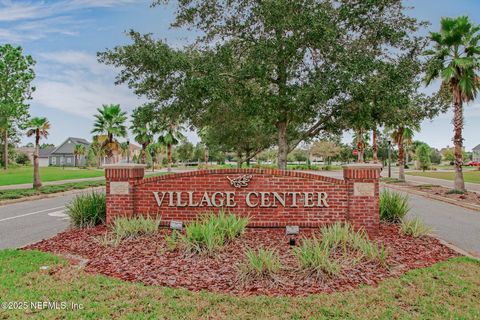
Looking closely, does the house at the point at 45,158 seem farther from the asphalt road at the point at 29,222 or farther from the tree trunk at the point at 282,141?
the tree trunk at the point at 282,141

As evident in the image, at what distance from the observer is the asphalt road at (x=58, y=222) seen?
9225 millimetres

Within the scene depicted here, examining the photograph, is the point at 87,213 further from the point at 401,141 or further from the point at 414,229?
the point at 401,141

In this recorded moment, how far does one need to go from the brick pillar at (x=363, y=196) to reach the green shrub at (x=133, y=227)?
4.57 meters

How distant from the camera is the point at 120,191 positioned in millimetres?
9133

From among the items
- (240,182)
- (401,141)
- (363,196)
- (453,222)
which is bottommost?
(453,222)

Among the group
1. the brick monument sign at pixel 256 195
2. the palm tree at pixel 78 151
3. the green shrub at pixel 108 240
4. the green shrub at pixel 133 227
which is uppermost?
the palm tree at pixel 78 151

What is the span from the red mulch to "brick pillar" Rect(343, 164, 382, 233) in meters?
0.47

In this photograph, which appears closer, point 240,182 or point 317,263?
point 317,263

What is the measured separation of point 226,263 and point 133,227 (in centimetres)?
276

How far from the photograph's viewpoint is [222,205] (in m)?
9.01

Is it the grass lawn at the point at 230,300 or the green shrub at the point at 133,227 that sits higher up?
the green shrub at the point at 133,227

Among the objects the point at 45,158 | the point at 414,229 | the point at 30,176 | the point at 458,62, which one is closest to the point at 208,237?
the point at 414,229

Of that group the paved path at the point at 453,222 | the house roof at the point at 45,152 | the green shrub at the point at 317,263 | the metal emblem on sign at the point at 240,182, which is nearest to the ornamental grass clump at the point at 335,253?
the green shrub at the point at 317,263

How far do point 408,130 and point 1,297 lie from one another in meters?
33.5
